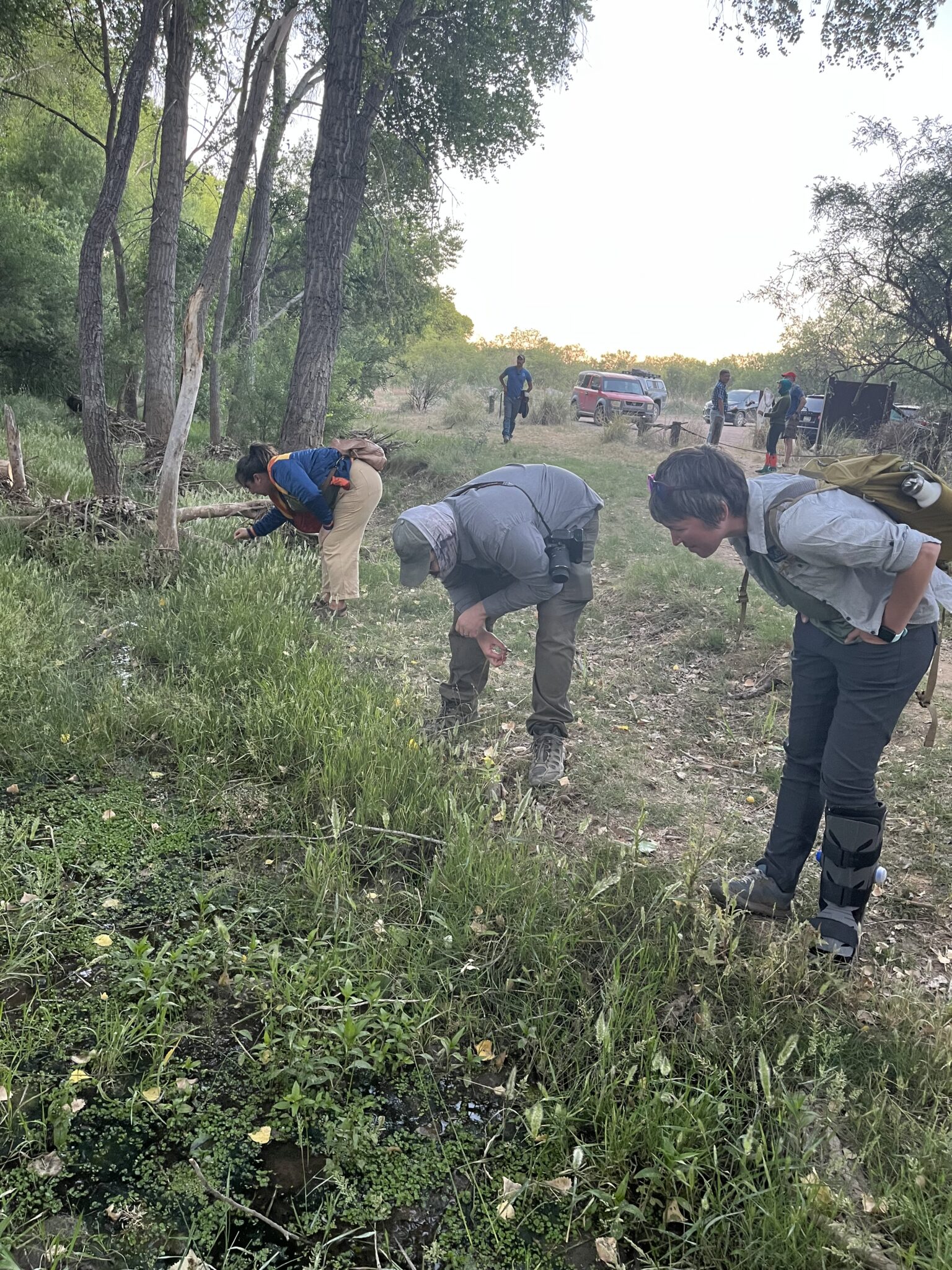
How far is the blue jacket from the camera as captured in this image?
6141 mm

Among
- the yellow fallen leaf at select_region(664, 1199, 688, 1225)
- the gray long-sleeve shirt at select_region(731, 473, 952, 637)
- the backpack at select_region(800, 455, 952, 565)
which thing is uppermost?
the backpack at select_region(800, 455, 952, 565)

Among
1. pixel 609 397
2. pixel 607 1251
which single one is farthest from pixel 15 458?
pixel 609 397

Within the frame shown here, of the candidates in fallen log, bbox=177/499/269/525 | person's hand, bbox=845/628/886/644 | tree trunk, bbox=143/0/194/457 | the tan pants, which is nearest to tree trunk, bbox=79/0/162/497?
fallen log, bbox=177/499/269/525

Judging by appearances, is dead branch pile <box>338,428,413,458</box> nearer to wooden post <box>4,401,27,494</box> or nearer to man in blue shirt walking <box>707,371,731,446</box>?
wooden post <box>4,401,27,494</box>

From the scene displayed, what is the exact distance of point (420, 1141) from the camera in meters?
2.31

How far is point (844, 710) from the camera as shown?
109 inches

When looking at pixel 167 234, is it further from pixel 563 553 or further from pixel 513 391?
pixel 563 553

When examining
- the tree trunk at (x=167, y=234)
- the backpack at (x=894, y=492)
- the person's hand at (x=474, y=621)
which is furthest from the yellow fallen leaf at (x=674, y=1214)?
the tree trunk at (x=167, y=234)

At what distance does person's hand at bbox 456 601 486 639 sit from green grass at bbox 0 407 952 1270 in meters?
0.58

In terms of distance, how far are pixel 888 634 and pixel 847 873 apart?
0.87 m

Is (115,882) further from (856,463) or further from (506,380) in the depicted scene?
(506,380)

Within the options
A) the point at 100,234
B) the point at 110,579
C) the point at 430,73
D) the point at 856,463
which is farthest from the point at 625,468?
the point at 856,463

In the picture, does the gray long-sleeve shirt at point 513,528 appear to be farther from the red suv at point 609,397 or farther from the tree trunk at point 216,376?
the red suv at point 609,397

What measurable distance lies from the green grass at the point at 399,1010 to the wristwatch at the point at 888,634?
106 centimetres
